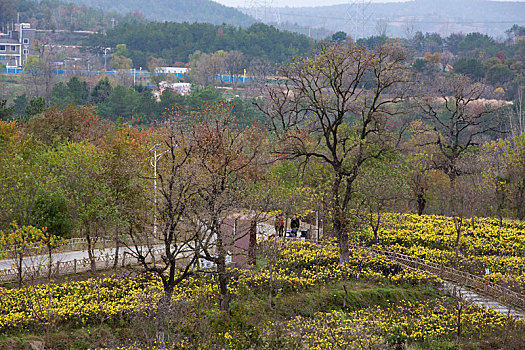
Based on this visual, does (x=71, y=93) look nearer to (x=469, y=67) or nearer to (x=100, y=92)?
(x=100, y=92)

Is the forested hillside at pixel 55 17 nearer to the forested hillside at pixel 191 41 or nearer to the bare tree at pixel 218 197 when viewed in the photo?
the forested hillside at pixel 191 41

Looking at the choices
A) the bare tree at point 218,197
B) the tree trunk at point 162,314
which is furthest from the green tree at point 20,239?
the bare tree at point 218,197

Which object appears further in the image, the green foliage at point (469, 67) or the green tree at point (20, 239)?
the green foliage at point (469, 67)

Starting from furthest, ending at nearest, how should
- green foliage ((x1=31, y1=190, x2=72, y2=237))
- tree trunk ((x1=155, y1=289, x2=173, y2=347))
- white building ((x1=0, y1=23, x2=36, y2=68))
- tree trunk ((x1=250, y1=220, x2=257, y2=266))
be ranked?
1. white building ((x1=0, y1=23, x2=36, y2=68))
2. green foliage ((x1=31, y1=190, x2=72, y2=237))
3. tree trunk ((x1=250, y1=220, x2=257, y2=266))
4. tree trunk ((x1=155, y1=289, x2=173, y2=347))

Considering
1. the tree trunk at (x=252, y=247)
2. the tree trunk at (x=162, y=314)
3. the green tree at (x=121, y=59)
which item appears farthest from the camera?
the green tree at (x=121, y=59)

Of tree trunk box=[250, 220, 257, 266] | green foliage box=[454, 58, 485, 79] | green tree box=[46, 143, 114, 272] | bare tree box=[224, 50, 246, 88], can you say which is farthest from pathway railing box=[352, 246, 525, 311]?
bare tree box=[224, 50, 246, 88]

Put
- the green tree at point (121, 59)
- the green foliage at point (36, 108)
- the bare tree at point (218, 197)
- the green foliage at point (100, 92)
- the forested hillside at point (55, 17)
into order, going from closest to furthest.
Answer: the bare tree at point (218, 197) → the green foliage at point (36, 108) → the green foliage at point (100, 92) → the green tree at point (121, 59) → the forested hillside at point (55, 17)

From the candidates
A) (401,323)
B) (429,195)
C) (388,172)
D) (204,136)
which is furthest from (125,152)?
(429,195)

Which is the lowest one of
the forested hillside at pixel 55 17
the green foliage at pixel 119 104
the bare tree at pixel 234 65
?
the green foliage at pixel 119 104

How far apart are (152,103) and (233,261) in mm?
42196

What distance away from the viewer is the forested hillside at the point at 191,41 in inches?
4532

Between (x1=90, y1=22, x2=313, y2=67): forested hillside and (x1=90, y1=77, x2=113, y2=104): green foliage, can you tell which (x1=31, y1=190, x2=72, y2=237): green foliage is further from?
(x1=90, y1=22, x2=313, y2=67): forested hillside

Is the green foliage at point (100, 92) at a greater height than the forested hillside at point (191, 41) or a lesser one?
lesser

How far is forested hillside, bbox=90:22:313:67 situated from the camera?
115125 mm
